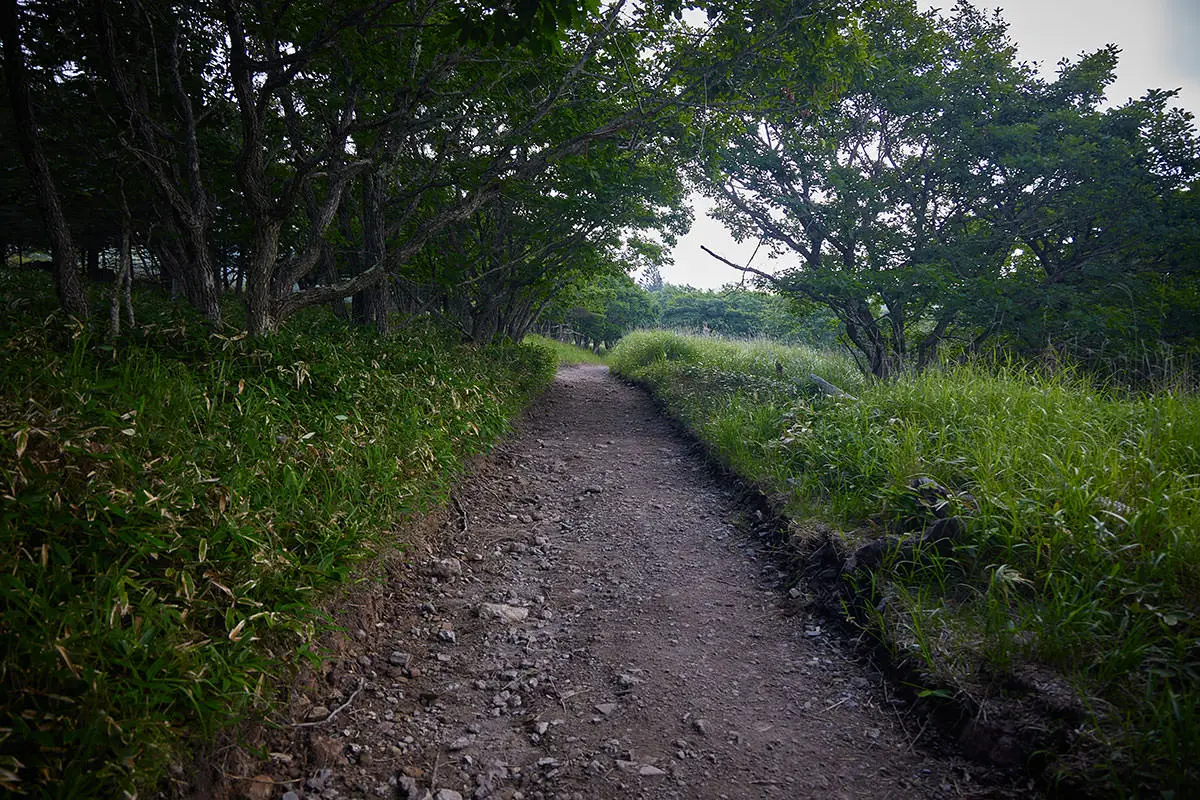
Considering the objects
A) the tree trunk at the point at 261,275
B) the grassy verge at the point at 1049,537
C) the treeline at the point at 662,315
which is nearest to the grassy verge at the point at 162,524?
the tree trunk at the point at 261,275

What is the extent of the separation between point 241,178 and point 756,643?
5154 mm

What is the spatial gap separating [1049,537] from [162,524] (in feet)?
12.4

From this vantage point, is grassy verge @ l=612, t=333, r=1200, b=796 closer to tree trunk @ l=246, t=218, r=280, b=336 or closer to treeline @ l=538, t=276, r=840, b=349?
tree trunk @ l=246, t=218, r=280, b=336

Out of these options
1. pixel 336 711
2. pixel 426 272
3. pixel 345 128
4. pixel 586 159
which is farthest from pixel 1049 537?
pixel 426 272

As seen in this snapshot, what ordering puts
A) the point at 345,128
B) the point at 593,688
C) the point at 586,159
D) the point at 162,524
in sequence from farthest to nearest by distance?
the point at 586,159
the point at 345,128
the point at 593,688
the point at 162,524

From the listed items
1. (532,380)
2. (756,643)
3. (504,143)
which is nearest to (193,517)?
(756,643)

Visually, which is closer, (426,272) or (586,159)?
(586,159)

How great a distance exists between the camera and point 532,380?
9.07 meters

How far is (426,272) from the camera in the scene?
874 cm

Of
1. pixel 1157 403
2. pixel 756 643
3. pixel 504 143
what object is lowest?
pixel 756 643

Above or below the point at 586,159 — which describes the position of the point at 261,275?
below

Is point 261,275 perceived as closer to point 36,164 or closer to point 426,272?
point 36,164

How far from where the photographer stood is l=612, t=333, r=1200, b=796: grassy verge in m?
1.72

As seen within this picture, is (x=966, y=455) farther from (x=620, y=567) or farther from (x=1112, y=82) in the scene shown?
(x=1112, y=82)
